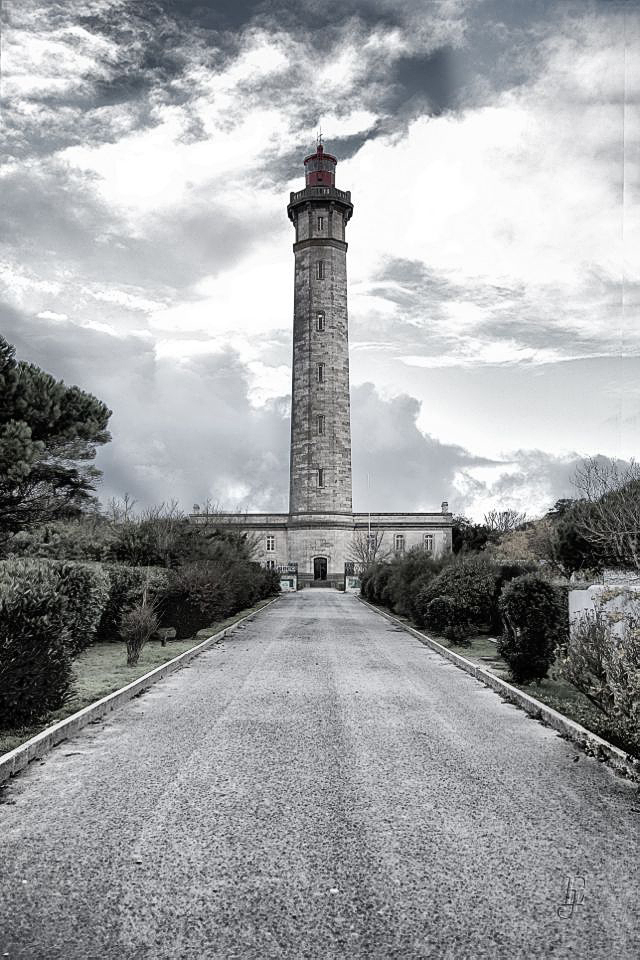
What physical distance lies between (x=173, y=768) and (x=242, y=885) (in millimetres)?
2695

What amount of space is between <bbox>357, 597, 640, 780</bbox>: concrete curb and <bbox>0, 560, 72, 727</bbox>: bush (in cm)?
566

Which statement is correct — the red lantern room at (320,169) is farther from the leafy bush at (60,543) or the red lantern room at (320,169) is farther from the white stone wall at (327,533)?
the leafy bush at (60,543)

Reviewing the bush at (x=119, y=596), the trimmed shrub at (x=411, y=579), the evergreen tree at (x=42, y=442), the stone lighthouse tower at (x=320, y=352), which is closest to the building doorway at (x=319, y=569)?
the stone lighthouse tower at (x=320, y=352)

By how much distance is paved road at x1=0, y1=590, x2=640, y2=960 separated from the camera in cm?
379

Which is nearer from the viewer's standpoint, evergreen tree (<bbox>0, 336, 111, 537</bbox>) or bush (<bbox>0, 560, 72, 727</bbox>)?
bush (<bbox>0, 560, 72, 727</bbox>)

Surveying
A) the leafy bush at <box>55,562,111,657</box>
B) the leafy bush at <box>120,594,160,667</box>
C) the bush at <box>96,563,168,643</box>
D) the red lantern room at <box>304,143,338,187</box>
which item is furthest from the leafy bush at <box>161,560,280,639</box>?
the red lantern room at <box>304,143,338,187</box>

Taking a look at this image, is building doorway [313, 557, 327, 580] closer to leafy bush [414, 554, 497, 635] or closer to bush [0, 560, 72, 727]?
leafy bush [414, 554, 497, 635]

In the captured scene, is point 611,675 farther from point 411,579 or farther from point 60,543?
point 411,579

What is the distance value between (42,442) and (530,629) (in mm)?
12740

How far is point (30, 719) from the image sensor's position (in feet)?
27.2

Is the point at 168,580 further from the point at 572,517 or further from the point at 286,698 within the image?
the point at 572,517

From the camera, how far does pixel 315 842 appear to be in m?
5.04

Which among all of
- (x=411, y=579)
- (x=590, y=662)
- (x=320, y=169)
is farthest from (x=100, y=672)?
(x=320, y=169)

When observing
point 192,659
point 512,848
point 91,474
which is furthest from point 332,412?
point 512,848
